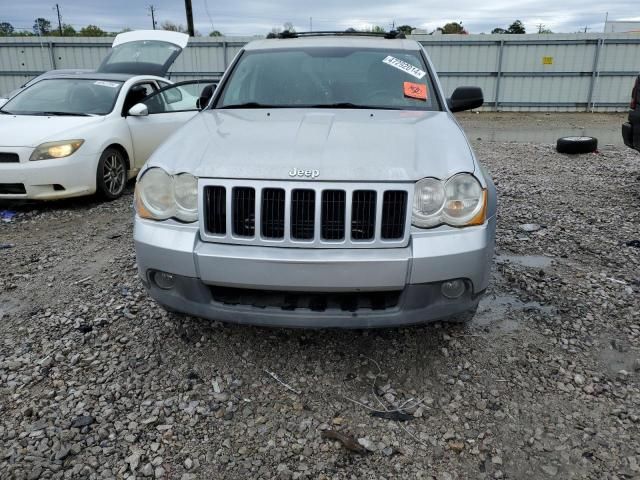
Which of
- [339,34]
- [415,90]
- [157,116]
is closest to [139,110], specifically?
[157,116]

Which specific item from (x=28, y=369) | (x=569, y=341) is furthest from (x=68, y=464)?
(x=569, y=341)

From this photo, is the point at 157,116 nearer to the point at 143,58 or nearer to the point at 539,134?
the point at 143,58

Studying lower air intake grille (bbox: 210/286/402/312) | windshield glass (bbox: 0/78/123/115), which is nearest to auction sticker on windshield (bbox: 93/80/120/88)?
windshield glass (bbox: 0/78/123/115)

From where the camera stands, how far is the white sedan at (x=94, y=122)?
5684 millimetres

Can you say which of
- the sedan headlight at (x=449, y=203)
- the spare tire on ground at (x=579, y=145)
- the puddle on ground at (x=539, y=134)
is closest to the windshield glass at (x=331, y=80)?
the sedan headlight at (x=449, y=203)

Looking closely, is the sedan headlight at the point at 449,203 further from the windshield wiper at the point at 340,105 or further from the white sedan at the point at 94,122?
the white sedan at the point at 94,122

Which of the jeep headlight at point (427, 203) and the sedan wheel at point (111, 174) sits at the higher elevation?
the jeep headlight at point (427, 203)

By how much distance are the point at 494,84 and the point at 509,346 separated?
16.6 m

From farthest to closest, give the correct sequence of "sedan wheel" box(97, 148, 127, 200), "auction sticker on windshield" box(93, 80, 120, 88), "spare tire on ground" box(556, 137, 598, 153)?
"spare tire on ground" box(556, 137, 598, 153) < "auction sticker on windshield" box(93, 80, 120, 88) < "sedan wheel" box(97, 148, 127, 200)

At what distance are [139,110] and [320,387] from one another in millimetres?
4933

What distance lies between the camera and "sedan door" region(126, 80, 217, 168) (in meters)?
6.80

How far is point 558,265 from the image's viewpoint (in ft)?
14.1

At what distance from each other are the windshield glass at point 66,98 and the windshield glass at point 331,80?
3180 millimetres

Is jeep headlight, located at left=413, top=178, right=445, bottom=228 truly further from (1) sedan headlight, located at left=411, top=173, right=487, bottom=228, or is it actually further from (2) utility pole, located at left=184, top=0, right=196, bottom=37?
(2) utility pole, located at left=184, top=0, right=196, bottom=37
